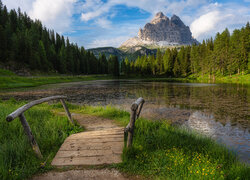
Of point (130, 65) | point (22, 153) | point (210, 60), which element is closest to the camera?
point (22, 153)

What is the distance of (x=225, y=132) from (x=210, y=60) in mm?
70877

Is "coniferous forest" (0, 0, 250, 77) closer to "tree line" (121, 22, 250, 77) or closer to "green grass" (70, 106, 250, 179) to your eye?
"tree line" (121, 22, 250, 77)

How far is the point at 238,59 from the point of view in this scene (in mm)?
57156

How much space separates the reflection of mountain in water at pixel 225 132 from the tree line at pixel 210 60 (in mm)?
56767

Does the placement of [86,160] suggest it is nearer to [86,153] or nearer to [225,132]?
[86,153]

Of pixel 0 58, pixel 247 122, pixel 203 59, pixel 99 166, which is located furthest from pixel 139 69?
pixel 99 166

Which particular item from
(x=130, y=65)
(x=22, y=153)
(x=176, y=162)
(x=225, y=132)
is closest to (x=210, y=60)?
(x=130, y=65)

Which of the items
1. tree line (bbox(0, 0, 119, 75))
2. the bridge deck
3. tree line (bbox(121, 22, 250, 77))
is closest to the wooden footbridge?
the bridge deck

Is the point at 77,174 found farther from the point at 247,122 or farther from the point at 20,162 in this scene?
the point at 247,122

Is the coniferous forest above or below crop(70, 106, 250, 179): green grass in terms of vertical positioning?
above

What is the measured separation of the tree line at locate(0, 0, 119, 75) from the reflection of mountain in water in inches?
3009

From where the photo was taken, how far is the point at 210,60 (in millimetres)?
70688

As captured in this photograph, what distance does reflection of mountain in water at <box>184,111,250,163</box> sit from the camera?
23.4 ft

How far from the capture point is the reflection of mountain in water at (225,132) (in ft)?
23.4
